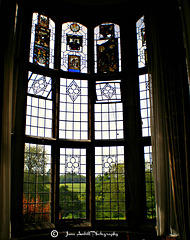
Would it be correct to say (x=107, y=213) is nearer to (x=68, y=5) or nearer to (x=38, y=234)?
(x=38, y=234)

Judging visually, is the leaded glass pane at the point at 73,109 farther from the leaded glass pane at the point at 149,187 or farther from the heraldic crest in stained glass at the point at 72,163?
the leaded glass pane at the point at 149,187

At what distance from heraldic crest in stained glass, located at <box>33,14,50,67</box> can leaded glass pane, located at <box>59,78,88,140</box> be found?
598 millimetres

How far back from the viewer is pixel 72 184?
217 inches

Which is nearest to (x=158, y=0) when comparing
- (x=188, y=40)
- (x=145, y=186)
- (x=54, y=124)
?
(x=188, y=40)

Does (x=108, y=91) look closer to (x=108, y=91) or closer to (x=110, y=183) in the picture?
(x=108, y=91)

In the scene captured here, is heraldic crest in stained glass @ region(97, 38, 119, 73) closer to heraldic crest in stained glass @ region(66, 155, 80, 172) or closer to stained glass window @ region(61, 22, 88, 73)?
stained glass window @ region(61, 22, 88, 73)

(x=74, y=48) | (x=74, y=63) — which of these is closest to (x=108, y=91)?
(x=74, y=63)

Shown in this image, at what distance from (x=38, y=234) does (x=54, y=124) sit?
6.95ft

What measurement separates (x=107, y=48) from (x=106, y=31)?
1.48 feet

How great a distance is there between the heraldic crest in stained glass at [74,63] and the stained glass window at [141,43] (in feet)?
4.51

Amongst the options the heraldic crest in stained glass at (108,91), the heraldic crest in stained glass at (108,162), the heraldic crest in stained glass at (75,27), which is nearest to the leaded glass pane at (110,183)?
the heraldic crest in stained glass at (108,162)

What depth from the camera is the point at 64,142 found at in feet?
18.3

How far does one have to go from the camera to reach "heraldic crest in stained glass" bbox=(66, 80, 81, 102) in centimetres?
598

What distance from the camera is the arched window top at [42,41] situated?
5.73m
